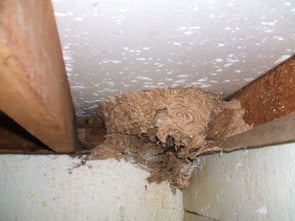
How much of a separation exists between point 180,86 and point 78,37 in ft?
1.96

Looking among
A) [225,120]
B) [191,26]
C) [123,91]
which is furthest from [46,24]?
[225,120]

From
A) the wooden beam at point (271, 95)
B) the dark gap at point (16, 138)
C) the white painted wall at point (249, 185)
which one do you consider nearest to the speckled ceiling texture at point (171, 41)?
the wooden beam at point (271, 95)

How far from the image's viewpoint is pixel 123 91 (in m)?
Result: 1.38

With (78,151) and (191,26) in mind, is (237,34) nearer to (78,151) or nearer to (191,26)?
(191,26)

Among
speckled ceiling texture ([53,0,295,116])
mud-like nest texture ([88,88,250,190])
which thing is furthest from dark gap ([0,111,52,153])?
speckled ceiling texture ([53,0,295,116])

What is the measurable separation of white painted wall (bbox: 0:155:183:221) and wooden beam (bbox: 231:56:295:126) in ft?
2.74

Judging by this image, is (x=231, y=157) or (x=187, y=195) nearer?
(x=231, y=157)

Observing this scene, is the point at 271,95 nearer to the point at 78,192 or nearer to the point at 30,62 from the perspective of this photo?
the point at 30,62

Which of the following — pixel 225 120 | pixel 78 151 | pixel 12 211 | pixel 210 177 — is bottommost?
pixel 12 211

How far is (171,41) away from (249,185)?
1.73 ft

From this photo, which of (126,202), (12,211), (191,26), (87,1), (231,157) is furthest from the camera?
(126,202)

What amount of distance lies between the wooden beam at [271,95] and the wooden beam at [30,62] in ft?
2.34

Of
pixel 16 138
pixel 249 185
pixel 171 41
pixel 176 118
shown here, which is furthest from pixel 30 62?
pixel 16 138

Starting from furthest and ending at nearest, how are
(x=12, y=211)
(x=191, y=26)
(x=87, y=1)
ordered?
(x=12, y=211), (x=191, y=26), (x=87, y=1)
